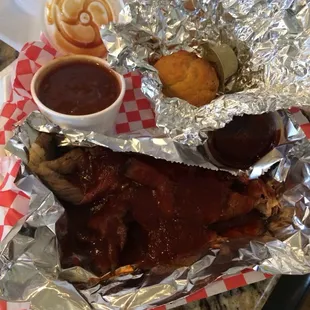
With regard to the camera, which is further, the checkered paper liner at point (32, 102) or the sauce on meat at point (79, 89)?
the checkered paper liner at point (32, 102)

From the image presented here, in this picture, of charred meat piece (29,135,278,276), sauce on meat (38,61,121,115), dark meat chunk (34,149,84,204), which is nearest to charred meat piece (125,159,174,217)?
charred meat piece (29,135,278,276)

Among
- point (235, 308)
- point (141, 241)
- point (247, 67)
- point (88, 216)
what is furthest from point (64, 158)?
point (247, 67)

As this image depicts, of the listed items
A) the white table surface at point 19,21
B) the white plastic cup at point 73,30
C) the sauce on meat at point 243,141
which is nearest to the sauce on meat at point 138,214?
the sauce on meat at point 243,141

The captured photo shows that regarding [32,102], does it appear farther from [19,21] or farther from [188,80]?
[188,80]

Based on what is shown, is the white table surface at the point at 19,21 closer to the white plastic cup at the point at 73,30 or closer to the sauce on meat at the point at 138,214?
the white plastic cup at the point at 73,30

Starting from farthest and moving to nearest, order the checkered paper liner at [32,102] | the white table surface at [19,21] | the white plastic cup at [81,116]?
the white table surface at [19,21], the checkered paper liner at [32,102], the white plastic cup at [81,116]

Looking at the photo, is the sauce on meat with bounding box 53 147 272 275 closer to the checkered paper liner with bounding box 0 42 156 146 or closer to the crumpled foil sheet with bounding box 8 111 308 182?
the crumpled foil sheet with bounding box 8 111 308 182

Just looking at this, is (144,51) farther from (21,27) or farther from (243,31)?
(21,27)

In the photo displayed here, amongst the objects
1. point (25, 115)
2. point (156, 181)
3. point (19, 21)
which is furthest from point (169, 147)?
point (19, 21)
